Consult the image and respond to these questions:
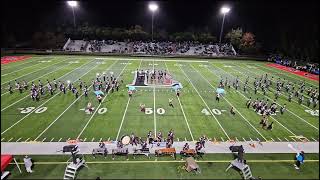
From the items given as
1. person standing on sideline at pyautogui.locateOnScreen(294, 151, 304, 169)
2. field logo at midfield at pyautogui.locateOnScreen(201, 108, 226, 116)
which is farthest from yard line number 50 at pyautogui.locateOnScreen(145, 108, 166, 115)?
person standing on sideline at pyautogui.locateOnScreen(294, 151, 304, 169)

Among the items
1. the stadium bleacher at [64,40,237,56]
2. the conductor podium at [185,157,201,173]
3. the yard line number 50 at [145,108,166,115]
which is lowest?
the conductor podium at [185,157,201,173]

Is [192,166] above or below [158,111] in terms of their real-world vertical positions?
below

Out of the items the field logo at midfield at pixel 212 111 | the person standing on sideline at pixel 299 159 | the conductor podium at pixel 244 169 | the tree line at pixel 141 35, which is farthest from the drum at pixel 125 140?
the tree line at pixel 141 35

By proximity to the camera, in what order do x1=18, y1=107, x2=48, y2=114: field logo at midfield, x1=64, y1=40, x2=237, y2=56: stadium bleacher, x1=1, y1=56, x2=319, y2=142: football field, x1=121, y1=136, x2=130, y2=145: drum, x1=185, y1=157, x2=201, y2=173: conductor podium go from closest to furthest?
x1=185, y1=157, x2=201, y2=173: conductor podium
x1=121, y1=136, x2=130, y2=145: drum
x1=1, y1=56, x2=319, y2=142: football field
x1=18, y1=107, x2=48, y2=114: field logo at midfield
x1=64, y1=40, x2=237, y2=56: stadium bleacher

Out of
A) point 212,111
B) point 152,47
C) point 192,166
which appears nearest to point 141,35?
point 152,47

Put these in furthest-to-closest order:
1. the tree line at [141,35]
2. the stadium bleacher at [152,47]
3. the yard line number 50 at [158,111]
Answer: the tree line at [141,35] → the stadium bleacher at [152,47] → the yard line number 50 at [158,111]

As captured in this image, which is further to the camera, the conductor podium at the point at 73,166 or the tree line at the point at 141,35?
the tree line at the point at 141,35

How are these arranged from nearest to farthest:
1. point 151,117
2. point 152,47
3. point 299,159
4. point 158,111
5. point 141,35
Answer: point 299,159
point 151,117
point 158,111
point 152,47
point 141,35

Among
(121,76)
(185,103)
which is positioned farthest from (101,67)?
(185,103)

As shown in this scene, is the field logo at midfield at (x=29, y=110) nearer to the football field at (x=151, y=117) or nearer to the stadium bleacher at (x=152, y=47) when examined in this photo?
the football field at (x=151, y=117)

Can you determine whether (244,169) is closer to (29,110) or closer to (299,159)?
(299,159)

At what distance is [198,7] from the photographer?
8700cm

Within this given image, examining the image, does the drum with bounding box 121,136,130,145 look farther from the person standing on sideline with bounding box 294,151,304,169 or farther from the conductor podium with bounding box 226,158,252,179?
the person standing on sideline with bounding box 294,151,304,169

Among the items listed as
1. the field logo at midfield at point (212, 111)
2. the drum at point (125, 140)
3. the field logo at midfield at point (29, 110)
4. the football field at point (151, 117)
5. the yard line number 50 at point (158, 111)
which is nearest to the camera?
the drum at point (125, 140)
